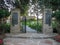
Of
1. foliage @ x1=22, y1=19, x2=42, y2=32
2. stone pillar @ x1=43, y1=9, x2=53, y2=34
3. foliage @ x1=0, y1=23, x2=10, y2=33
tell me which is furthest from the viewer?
foliage @ x1=22, y1=19, x2=42, y2=32

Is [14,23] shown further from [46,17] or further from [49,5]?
[49,5]

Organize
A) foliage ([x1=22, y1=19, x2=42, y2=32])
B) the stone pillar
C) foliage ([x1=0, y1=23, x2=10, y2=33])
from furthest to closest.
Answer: foliage ([x1=22, y1=19, x2=42, y2=32]) < the stone pillar < foliage ([x1=0, y1=23, x2=10, y2=33])

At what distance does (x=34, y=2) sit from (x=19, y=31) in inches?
175

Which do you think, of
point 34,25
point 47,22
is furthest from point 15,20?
point 34,25

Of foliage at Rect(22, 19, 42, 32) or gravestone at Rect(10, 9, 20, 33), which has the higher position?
gravestone at Rect(10, 9, 20, 33)

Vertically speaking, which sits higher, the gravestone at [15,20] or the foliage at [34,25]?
the gravestone at [15,20]

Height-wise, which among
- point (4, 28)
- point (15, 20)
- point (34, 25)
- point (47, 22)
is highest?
point (15, 20)

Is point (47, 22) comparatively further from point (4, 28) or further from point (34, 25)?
point (4, 28)

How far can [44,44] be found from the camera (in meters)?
10.3

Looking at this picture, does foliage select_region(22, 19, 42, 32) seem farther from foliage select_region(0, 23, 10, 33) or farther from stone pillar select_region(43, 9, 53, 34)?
foliage select_region(0, 23, 10, 33)

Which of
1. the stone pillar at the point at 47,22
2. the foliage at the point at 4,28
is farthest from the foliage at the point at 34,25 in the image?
the foliage at the point at 4,28

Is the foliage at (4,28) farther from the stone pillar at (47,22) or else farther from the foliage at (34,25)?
the stone pillar at (47,22)

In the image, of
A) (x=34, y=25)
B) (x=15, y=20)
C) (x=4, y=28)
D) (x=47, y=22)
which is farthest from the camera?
(x=34, y=25)

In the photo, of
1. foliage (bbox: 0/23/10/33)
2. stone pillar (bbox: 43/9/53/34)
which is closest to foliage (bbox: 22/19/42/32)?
stone pillar (bbox: 43/9/53/34)
